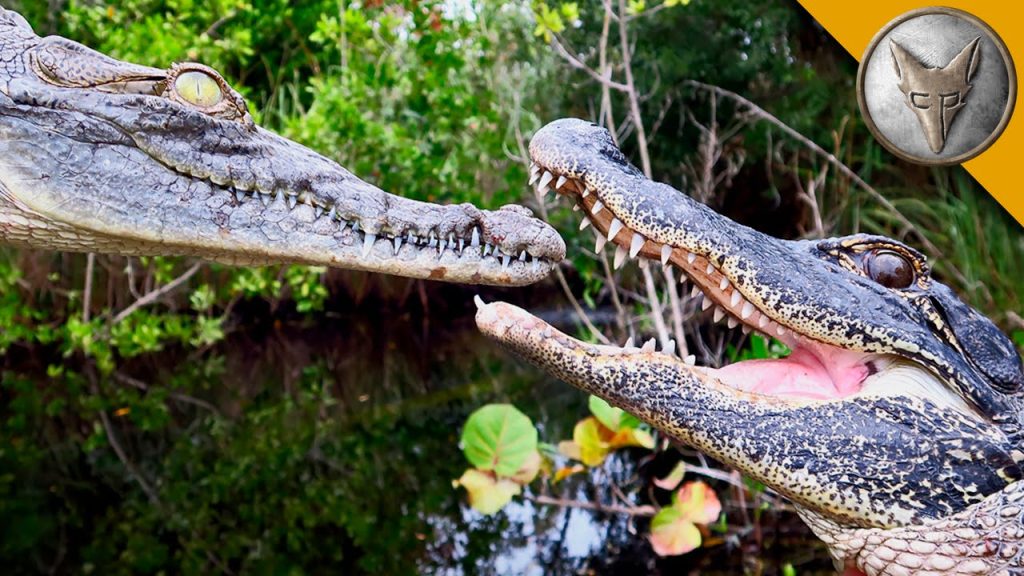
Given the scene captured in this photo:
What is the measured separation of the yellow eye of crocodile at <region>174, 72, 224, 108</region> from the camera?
1.94 meters

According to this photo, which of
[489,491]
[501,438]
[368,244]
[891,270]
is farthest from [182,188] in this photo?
[489,491]

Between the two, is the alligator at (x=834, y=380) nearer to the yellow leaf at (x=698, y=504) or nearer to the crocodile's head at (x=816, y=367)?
the crocodile's head at (x=816, y=367)

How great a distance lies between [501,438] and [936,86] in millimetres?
2142

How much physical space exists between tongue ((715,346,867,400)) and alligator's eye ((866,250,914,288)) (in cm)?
18

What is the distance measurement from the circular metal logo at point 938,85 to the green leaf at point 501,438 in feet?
5.98

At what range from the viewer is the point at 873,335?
1.73m

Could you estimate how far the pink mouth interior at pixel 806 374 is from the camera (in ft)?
5.92

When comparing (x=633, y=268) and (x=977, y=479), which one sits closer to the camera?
(x=977, y=479)

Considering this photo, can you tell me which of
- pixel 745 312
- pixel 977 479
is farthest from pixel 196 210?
pixel 977 479

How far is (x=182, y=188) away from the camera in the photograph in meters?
1.90

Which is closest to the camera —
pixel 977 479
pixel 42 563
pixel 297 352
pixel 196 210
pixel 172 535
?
pixel 977 479

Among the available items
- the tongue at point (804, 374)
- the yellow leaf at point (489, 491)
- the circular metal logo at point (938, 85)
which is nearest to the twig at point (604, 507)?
the yellow leaf at point (489, 491)

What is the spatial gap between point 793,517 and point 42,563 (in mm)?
3509

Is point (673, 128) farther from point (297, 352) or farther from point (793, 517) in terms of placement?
point (793, 517)
